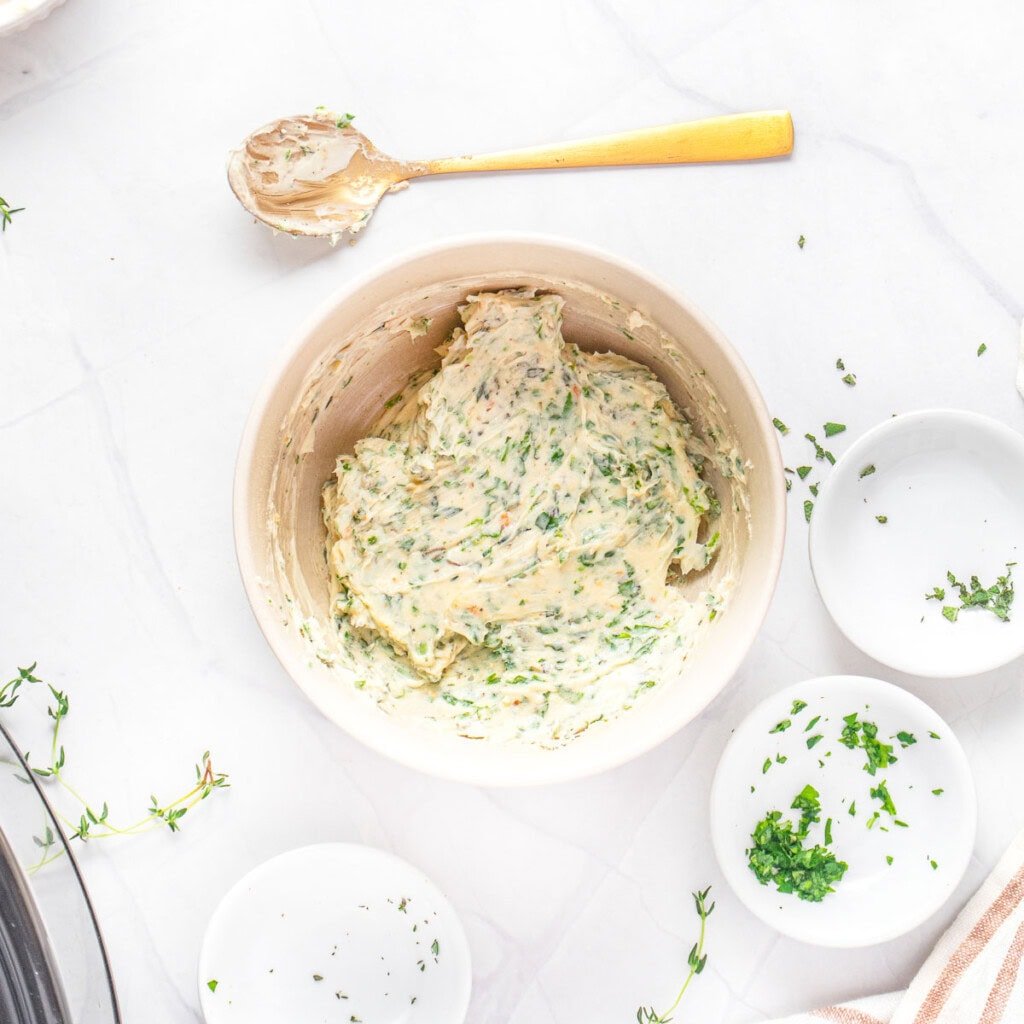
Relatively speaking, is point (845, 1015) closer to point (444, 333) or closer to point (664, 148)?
point (444, 333)

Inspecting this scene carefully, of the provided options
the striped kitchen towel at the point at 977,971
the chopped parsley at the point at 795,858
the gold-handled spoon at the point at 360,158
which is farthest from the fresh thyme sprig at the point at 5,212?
the striped kitchen towel at the point at 977,971

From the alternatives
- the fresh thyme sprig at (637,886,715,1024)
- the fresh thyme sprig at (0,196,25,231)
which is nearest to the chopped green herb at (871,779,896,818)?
the fresh thyme sprig at (637,886,715,1024)

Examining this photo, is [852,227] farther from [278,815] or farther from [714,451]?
[278,815]

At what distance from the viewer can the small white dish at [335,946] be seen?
1.66 metres

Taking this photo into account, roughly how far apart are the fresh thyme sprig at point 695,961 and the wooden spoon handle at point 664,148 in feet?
3.71

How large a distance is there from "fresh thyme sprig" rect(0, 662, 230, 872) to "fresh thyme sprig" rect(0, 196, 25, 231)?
2.19ft

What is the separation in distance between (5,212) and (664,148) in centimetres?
99

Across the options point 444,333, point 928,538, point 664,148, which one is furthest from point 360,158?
point 928,538

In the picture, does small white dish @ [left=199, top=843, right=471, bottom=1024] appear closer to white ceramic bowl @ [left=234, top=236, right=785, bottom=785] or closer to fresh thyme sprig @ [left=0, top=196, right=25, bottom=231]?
white ceramic bowl @ [left=234, top=236, right=785, bottom=785]

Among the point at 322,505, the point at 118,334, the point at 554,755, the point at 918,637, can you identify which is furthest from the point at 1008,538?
the point at 118,334

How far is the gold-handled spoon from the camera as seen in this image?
5.35 ft

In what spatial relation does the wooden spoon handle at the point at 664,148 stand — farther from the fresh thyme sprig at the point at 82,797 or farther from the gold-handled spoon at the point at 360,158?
the fresh thyme sprig at the point at 82,797

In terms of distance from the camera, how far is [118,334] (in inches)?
66.1

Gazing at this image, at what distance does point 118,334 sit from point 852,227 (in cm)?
113
